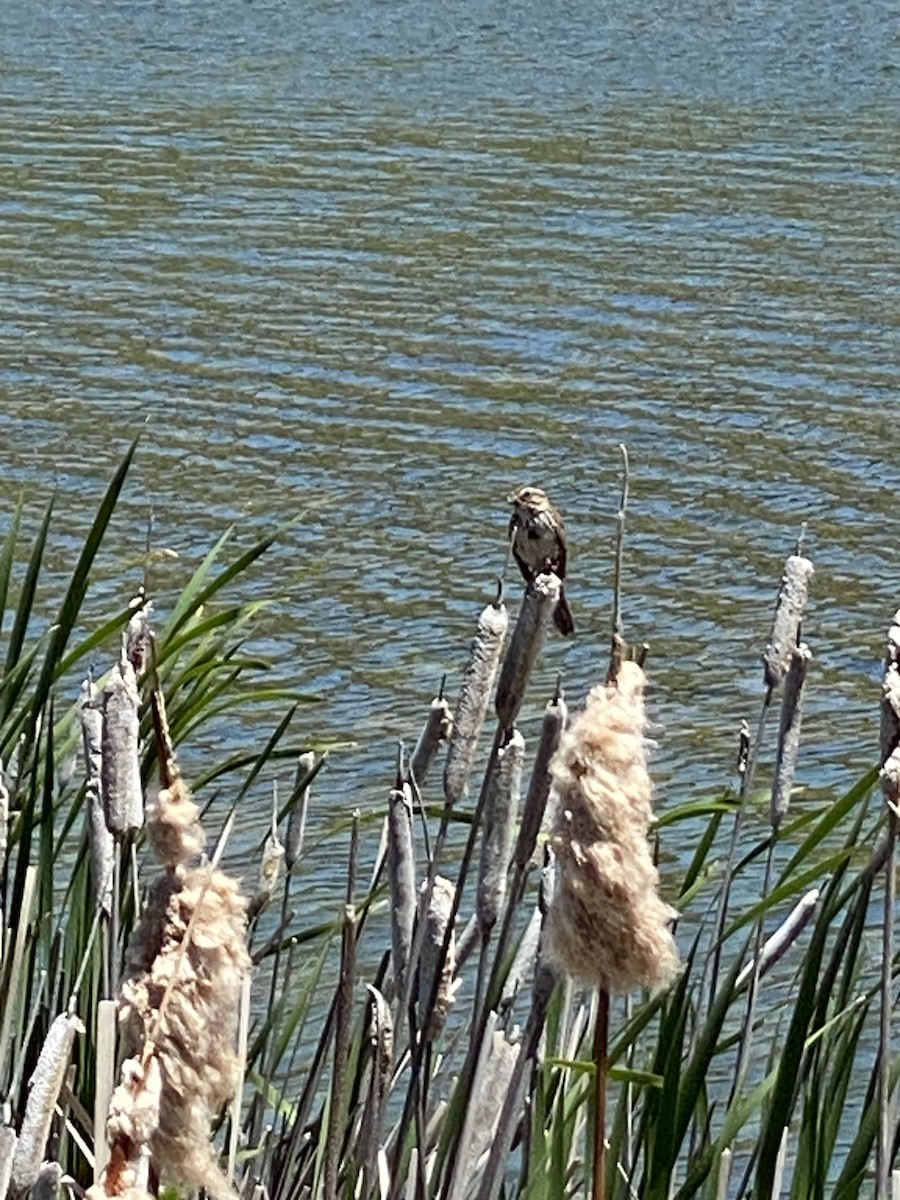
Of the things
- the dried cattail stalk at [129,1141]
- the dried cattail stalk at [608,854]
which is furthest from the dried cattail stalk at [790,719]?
the dried cattail stalk at [129,1141]

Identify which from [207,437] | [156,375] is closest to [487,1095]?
[207,437]

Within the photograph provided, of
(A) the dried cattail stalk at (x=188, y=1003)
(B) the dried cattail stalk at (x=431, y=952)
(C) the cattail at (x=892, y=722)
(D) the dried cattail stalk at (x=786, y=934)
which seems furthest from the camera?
(D) the dried cattail stalk at (x=786, y=934)

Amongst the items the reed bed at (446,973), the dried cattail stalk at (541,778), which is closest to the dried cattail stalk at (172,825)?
the reed bed at (446,973)

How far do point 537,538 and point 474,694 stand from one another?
141mm

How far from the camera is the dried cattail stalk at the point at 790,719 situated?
5.58 feet

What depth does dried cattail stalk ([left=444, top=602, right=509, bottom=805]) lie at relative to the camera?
58.9 inches

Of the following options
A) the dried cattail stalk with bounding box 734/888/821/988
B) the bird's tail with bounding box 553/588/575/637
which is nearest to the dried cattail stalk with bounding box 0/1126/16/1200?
the bird's tail with bounding box 553/588/575/637

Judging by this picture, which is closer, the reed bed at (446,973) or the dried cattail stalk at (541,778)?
the reed bed at (446,973)

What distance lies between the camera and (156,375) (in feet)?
24.8

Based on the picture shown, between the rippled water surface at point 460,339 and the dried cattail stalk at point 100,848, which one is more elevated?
the dried cattail stalk at point 100,848

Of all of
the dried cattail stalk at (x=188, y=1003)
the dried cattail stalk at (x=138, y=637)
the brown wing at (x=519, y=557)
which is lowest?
the dried cattail stalk at (x=138, y=637)

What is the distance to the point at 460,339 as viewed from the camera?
8086mm

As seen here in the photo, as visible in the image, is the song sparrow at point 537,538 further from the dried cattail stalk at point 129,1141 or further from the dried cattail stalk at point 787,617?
the dried cattail stalk at point 129,1141

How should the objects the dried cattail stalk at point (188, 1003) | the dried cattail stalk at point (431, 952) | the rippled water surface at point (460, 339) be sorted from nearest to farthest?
the dried cattail stalk at point (188, 1003) < the dried cattail stalk at point (431, 952) < the rippled water surface at point (460, 339)
